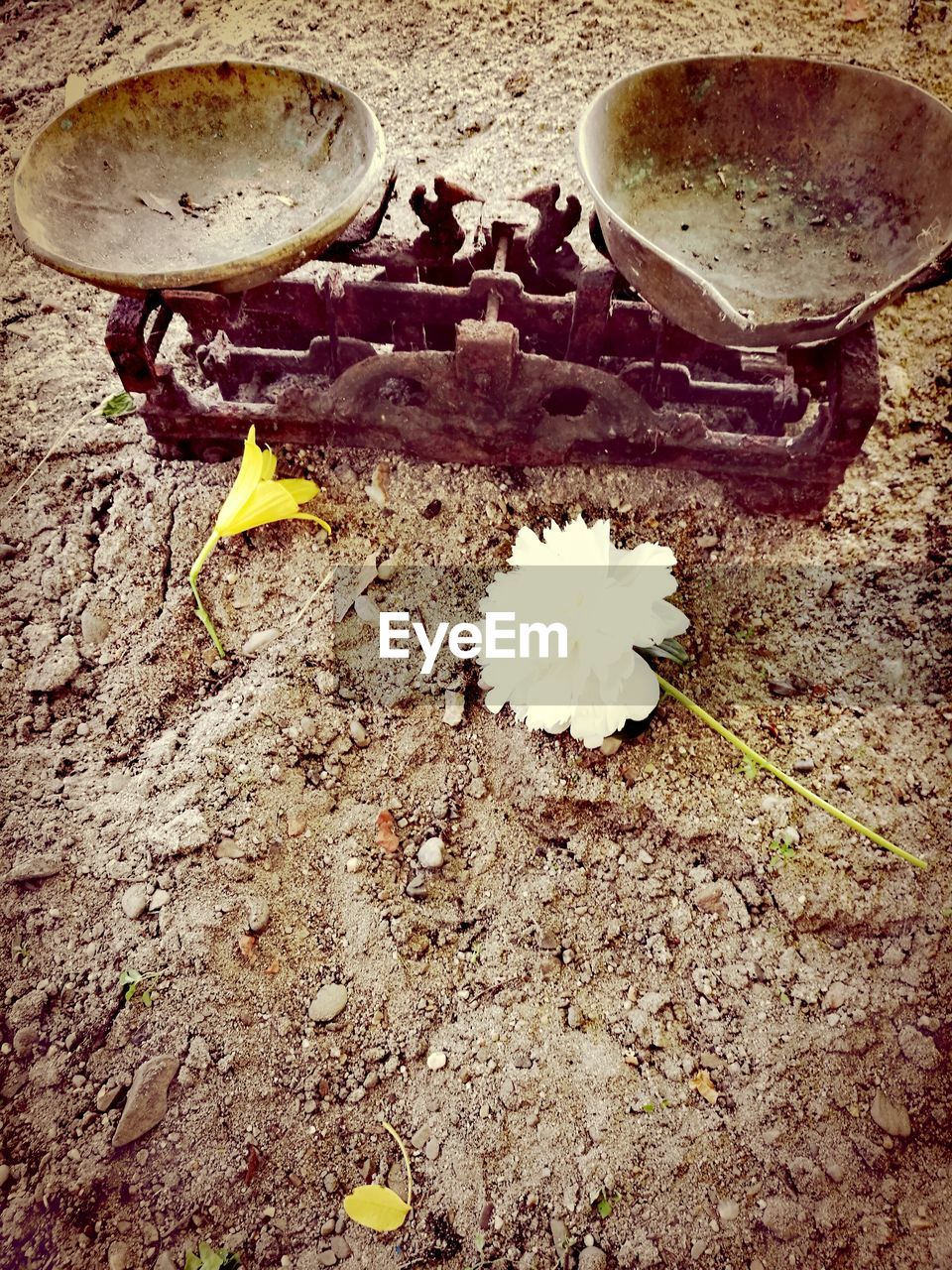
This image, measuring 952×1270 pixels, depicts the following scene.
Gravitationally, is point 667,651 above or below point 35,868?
above

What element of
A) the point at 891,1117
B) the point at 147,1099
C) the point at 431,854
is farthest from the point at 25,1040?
the point at 891,1117

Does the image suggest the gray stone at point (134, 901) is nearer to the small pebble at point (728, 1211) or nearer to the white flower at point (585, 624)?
the white flower at point (585, 624)

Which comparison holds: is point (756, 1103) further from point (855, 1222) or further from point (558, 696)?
point (558, 696)

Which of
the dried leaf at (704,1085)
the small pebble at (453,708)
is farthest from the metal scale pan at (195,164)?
the dried leaf at (704,1085)

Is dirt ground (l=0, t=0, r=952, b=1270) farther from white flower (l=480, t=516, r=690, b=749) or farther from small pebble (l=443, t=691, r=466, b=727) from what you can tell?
white flower (l=480, t=516, r=690, b=749)

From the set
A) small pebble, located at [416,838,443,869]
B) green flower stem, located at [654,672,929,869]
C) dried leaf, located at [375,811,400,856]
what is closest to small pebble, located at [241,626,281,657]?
dried leaf, located at [375,811,400,856]

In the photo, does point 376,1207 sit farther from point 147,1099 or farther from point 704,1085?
point 704,1085

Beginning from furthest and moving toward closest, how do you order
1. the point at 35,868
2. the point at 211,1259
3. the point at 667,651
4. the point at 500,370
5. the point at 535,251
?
the point at 535,251 < the point at 500,370 < the point at 667,651 < the point at 35,868 < the point at 211,1259
